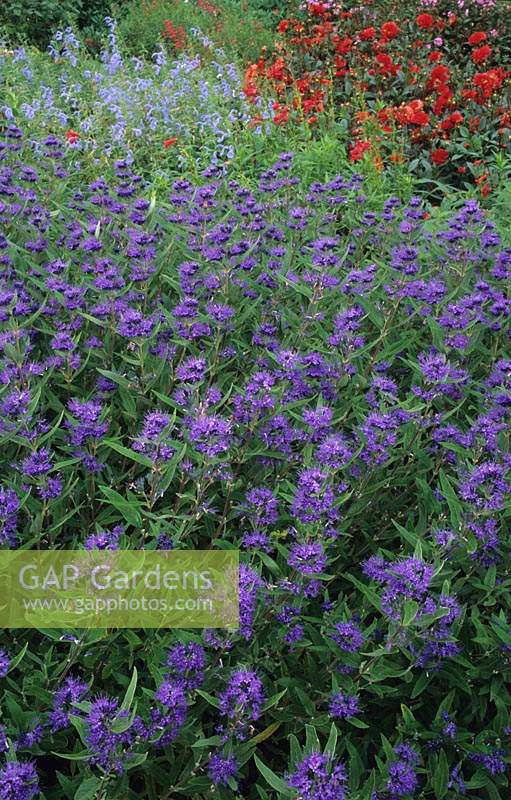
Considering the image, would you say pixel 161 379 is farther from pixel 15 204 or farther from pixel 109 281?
pixel 15 204

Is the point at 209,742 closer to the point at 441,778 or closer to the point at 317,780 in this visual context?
the point at 317,780

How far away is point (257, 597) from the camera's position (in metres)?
2.29

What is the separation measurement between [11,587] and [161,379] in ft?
3.25

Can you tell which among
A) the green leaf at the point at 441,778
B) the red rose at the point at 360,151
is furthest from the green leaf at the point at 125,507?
the red rose at the point at 360,151

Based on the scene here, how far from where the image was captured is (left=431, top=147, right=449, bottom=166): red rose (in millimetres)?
6656

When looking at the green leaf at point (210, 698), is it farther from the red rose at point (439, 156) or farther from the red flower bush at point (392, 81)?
the red rose at point (439, 156)

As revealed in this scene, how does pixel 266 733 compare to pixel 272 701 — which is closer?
pixel 272 701

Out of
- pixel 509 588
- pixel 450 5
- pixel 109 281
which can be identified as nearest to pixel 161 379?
pixel 109 281

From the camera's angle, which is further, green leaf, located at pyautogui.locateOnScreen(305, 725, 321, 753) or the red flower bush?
the red flower bush

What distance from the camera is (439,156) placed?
666cm

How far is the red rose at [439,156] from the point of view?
6.66 meters

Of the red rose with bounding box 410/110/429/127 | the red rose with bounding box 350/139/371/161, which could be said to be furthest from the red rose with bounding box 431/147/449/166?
the red rose with bounding box 350/139/371/161

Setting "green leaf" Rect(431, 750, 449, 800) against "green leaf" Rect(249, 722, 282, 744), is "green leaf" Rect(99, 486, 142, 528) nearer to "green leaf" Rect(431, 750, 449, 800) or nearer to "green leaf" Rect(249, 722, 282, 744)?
"green leaf" Rect(249, 722, 282, 744)

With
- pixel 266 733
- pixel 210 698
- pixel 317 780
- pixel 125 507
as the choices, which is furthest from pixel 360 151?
pixel 317 780
